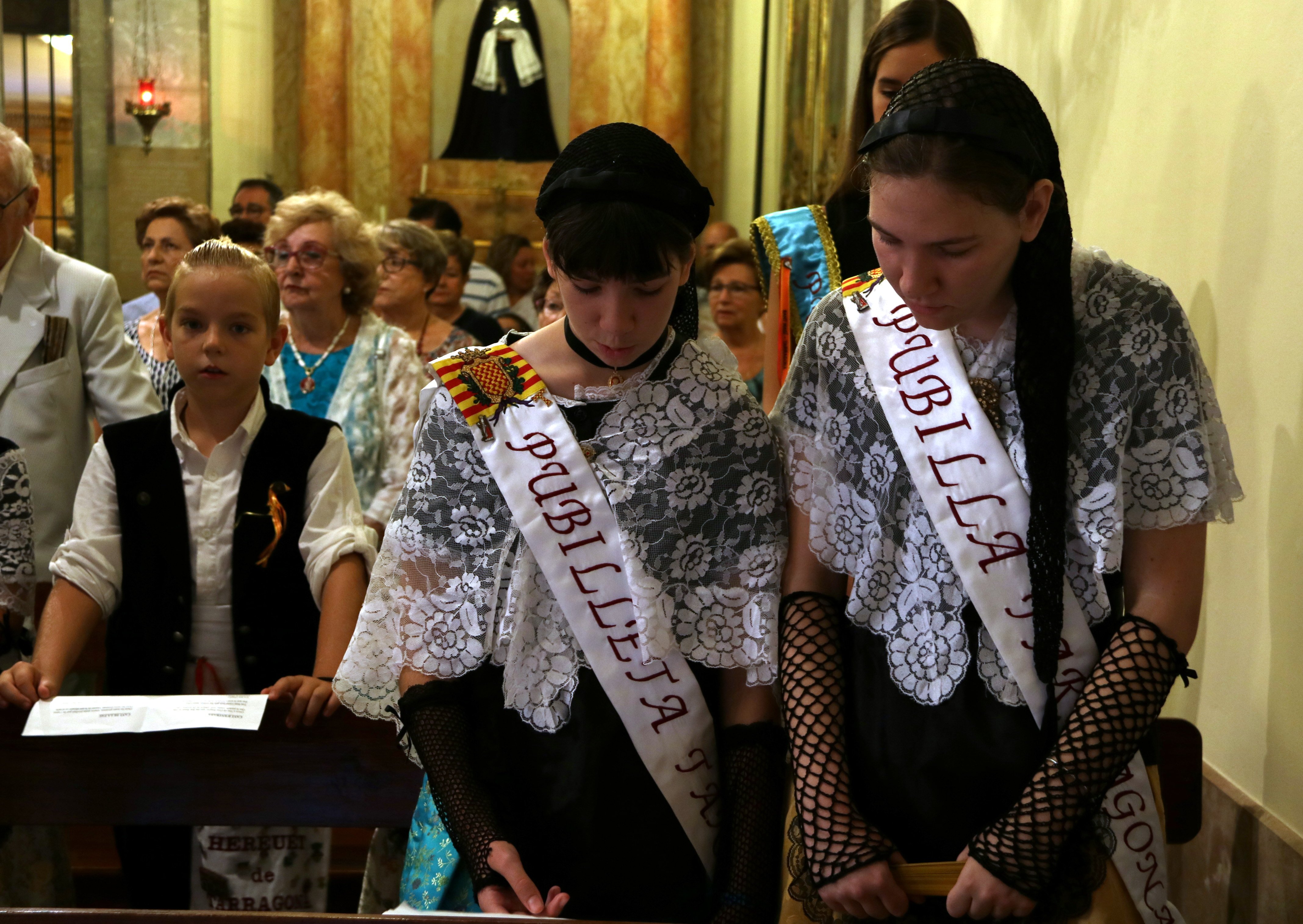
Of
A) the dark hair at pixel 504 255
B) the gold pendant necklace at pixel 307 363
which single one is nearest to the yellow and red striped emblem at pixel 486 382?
the gold pendant necklace at pixel 307 363

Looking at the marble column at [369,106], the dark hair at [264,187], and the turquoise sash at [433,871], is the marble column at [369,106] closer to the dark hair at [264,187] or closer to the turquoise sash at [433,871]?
the dark hair at [264,187]

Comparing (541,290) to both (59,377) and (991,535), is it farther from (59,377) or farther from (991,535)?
(991,535)

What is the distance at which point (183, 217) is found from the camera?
5.09 metres

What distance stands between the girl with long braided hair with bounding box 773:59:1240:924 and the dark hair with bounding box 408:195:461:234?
243 inches

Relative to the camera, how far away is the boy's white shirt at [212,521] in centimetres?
250

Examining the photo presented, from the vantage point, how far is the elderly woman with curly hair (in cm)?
382

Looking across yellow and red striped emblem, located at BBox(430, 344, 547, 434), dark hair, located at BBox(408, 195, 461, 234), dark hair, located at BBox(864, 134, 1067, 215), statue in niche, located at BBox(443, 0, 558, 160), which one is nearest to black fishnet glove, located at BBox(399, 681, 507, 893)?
yellow and red striped emblem, located at BBox(430, 344, 547, 434)

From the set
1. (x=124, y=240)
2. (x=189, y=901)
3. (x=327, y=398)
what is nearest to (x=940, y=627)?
(x=189, y=901)

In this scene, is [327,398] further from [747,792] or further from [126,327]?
[747,792]

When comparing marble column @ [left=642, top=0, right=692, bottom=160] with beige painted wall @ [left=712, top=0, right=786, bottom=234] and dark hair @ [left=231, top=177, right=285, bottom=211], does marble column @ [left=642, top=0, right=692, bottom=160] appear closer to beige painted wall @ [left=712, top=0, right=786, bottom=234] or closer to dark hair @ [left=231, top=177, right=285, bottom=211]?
beige painted wall @ [left=712, top=0, right=786, bottom=234]

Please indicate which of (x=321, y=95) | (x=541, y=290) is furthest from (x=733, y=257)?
(x=321, y=95)

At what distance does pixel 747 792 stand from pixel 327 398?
254cm

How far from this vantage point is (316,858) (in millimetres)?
2713

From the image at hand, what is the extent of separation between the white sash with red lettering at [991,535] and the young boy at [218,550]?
4.02ft
